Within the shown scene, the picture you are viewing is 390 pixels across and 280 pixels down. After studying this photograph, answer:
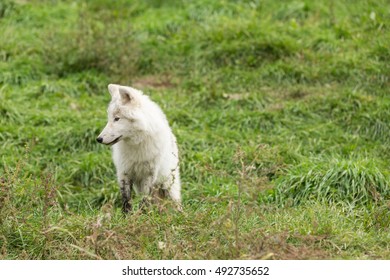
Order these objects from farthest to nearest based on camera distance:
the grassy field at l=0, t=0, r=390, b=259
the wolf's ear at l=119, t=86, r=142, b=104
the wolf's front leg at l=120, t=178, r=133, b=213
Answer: the wolf's front leg at l=120, t=178, r=133, b=213 < the wolf's ear at l=119, t=86, r=142, b=104 < the grassy field at l=0, t=0, r=390, b=259

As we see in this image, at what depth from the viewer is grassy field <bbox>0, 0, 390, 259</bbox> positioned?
5297 mm

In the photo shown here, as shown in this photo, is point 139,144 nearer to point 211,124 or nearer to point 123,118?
point 123,118

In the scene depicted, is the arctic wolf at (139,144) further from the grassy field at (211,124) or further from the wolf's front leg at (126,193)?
the grassy field at (211,124)

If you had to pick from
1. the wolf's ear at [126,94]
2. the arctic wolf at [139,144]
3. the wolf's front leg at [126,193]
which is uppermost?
the wolf's ear at [126,94]

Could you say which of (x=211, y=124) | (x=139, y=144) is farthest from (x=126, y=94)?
(x=211, y=124)

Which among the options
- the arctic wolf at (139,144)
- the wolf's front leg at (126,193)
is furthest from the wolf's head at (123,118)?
the wolf's front leg at (126,193)

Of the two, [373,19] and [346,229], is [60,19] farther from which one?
[346,229]

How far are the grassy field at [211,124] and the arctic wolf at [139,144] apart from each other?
488 mm

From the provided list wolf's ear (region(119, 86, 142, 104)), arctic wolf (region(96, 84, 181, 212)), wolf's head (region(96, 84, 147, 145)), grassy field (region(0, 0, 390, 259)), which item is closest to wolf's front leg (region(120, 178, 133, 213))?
arctic wolf (region(96, 84, 181, 212))

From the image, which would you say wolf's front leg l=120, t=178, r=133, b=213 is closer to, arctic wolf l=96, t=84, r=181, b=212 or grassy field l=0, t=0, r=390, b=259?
arctic wolf l=96, t=84, r=181, b=212

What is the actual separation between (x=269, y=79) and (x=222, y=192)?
2959 mm

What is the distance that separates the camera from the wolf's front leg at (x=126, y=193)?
250 inches

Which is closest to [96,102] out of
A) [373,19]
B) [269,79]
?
[269,79]

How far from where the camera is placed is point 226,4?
11391mm
